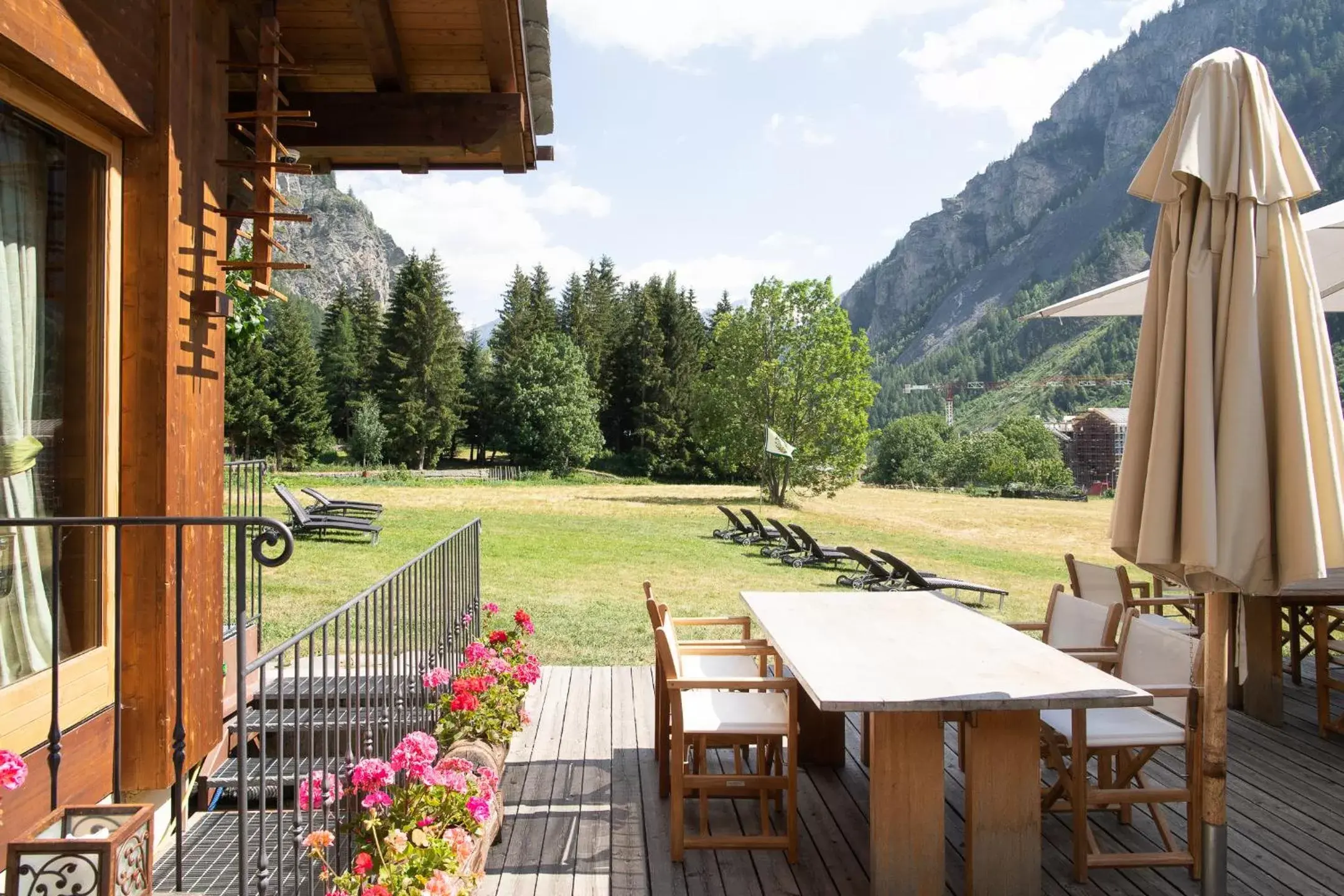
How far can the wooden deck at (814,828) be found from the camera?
3.35m

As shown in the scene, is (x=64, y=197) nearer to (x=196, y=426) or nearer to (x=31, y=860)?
(x=196, y=426)

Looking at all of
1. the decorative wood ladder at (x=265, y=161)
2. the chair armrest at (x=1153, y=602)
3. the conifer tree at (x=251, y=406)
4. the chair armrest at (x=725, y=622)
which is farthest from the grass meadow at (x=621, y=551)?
the conifer tree at (x=251, y=406)

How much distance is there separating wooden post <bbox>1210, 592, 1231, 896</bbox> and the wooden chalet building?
2863 mm

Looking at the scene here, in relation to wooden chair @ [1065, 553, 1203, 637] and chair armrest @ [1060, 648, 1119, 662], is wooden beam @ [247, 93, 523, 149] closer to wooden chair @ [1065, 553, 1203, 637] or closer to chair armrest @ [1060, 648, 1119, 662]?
chair armrest @ [1060, 648, 1119, 662]

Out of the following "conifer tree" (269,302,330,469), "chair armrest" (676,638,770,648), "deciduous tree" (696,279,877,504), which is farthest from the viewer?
"conifer tree" (269,302,330,469)

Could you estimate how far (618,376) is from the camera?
146 ft

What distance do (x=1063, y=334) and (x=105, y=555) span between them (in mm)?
120417

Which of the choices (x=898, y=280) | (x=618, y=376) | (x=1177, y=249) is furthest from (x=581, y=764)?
(x=898, y=280)

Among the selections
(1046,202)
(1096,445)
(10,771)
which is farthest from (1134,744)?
(1046,202)

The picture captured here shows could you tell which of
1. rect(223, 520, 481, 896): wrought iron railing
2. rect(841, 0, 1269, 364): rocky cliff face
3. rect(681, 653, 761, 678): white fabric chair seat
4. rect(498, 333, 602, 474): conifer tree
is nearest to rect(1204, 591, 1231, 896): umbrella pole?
rect(681, 653, 761, 678): white fabric chair seat

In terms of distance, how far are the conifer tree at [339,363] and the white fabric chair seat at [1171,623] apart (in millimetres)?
39871

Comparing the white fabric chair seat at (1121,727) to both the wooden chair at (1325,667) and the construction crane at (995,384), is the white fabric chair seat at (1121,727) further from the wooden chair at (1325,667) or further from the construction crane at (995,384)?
the construction crane at (995,384)

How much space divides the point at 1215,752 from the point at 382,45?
4670 millimetres

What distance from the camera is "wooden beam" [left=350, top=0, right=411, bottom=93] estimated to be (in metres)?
4.28
